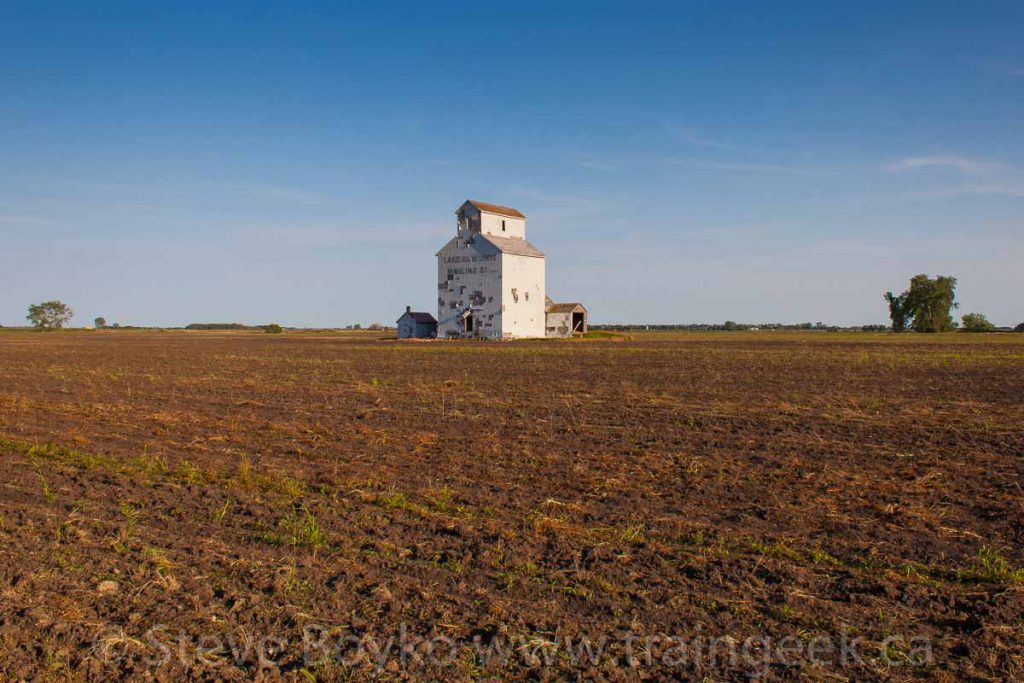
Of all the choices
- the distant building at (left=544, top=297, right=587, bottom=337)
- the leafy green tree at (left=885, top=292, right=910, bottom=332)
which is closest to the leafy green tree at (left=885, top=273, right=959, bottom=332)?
the leafy green tree at (left=885, top=292, right=910, bottom=332)

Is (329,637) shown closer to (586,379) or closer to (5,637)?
(5,637)

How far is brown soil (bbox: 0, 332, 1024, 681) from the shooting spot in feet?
14.4

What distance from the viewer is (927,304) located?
10888 centimetres

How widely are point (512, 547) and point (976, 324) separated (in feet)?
423

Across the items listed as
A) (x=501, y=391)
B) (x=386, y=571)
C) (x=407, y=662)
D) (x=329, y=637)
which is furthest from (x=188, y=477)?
(x=501, y=391)

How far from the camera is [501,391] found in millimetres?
19562

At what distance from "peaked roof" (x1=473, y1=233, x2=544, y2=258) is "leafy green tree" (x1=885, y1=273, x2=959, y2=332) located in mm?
76394

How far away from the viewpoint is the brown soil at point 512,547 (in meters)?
4.39

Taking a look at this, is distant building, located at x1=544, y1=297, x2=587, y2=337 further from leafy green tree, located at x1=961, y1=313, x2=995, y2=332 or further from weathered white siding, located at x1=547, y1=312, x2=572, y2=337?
leafy green tree, located at x1=961, y1=313, x2=995, y2=332

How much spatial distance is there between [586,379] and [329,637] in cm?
1880

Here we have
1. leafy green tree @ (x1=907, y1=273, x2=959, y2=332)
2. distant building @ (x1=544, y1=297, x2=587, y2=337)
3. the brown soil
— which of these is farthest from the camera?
leafy green tree @ (x1=907, y1=273, x2=959, y2=332)

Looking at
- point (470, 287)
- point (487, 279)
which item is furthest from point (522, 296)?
point (470, 287)

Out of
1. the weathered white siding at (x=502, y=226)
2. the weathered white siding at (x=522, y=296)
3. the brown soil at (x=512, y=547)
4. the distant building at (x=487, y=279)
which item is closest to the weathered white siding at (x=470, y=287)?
the distant building at (x=487, y=279)

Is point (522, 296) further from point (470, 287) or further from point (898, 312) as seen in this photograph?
point (898, 312)
